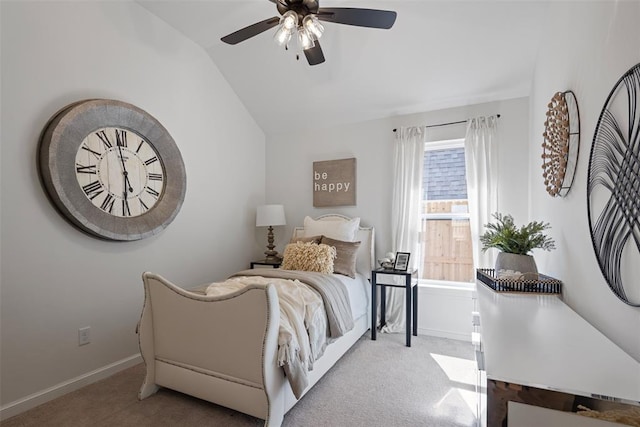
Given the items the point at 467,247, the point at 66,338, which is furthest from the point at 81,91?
the point at 467,247

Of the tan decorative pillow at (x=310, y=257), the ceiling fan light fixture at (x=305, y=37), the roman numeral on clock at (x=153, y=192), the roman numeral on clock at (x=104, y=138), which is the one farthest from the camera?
the tan decorative pillow at (x=310, y=257)

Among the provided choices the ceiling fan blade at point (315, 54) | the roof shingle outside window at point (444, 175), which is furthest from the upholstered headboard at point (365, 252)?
the ceiling fan blade at point (315, 54)

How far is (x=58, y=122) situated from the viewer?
214cm

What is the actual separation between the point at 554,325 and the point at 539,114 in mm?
1975

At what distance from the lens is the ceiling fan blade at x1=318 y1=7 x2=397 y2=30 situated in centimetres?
184

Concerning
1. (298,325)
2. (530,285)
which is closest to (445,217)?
(530,285)

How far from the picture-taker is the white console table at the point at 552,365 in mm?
709

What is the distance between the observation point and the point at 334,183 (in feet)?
12.9

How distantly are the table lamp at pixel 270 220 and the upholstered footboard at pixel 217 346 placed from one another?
1.86 meters

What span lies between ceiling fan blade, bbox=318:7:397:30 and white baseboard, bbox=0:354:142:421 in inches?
120

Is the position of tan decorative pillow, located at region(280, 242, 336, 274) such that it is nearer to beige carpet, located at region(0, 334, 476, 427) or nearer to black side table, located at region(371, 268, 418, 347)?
black side table, located at region(371, 268, 418, 347)

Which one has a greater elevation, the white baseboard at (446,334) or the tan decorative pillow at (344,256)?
the tan decorative pillow at (344,256)

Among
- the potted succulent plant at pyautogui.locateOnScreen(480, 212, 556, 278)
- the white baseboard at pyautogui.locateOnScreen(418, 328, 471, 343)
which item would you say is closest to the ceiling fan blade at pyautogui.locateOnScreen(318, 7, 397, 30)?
the potted succulent plant at pyautogui.locateOnScreen(480, 212, 556, 278)

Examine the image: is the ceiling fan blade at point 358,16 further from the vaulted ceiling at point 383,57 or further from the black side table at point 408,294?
the black side table at point 408,294
